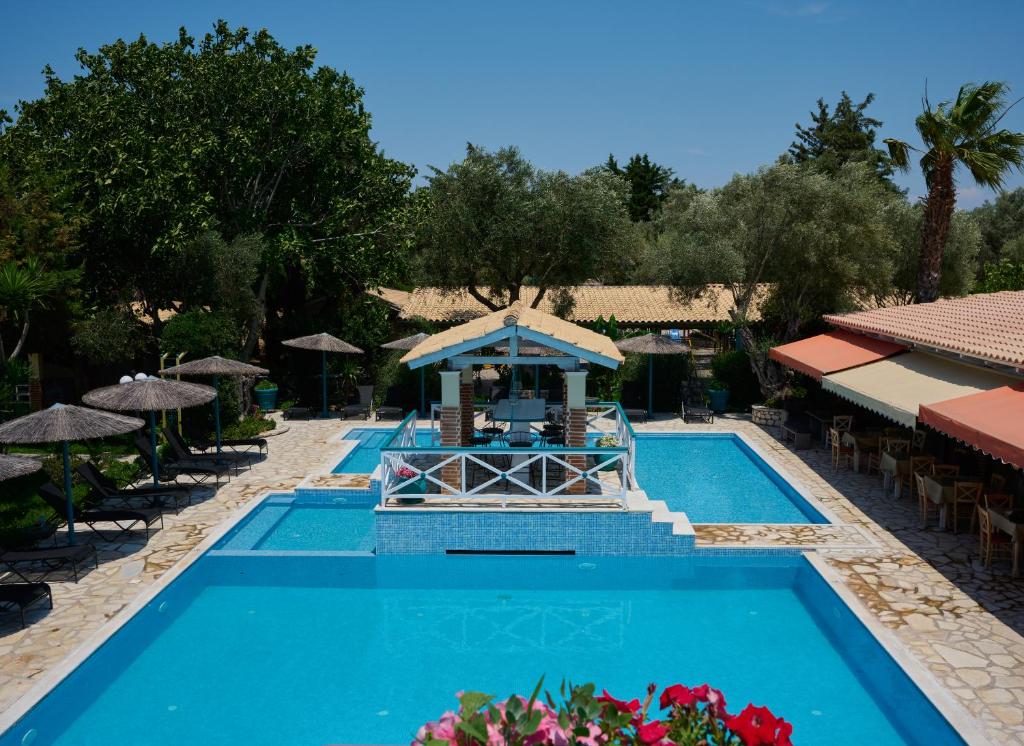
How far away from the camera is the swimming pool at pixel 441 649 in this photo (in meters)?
9.57

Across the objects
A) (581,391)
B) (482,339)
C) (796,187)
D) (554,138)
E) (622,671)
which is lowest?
(622,671)

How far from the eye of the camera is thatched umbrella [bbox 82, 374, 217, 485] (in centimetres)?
1650

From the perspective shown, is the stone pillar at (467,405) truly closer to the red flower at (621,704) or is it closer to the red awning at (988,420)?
the red awning at (988,420)

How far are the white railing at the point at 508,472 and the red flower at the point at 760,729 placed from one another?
426 inches

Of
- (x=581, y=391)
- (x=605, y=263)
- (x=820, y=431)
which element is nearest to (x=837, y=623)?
(x=581, y=391)

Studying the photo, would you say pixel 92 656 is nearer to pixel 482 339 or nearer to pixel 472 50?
pixel 482 339

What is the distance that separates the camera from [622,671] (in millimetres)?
11031

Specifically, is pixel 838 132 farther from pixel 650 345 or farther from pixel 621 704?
pixel 621 704

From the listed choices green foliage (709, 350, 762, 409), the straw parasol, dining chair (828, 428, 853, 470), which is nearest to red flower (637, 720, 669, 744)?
the straw parasol

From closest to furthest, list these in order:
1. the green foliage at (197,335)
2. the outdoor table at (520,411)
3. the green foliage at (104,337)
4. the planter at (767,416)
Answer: the outdoor table at (520,411), the green foliage at (197,335), the green foliage at (104,337), the planter at (767,416)

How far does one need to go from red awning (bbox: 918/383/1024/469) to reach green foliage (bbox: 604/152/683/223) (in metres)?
69.4

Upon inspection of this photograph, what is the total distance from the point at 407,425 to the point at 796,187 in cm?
1614

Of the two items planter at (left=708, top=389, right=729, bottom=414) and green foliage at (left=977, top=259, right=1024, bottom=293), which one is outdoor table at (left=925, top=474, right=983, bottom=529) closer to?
planter at (left=708, top=389, right=729, bottom=414)

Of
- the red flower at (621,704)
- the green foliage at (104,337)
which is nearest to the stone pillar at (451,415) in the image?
the red flower at (621,704)
